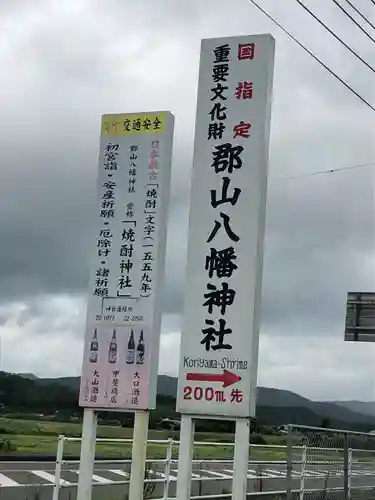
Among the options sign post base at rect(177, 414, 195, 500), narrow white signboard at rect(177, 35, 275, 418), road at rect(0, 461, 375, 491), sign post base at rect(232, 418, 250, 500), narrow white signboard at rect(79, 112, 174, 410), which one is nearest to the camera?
sign post base at rect(232, 418, 250, 500)

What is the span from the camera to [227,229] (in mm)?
8414

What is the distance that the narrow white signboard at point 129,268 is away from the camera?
356 inches

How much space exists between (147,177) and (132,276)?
118 centimetres

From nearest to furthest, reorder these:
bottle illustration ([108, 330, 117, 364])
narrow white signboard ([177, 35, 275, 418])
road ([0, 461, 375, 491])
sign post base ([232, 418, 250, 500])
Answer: sign post base ([232, 418, 250, 500]) → narrow white signboard ([177, 35, 275, 418]) → bottle illustration ([108, 330, 117, 364]) → road ([0, 461, 375, 491])

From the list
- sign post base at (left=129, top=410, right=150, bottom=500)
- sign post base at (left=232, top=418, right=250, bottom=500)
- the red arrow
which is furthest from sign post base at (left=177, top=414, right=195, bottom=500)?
sign post base at (left=129, top=410, right=150, bottom=500)

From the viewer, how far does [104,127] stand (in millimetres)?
9750

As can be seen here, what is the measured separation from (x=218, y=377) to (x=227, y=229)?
1546 millimetres

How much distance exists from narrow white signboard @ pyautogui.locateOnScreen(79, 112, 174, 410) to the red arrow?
2.84 feet

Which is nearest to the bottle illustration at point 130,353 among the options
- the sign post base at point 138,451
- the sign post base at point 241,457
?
the sign post base at point 138,451

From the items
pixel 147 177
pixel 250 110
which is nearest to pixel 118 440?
pixel 147 177

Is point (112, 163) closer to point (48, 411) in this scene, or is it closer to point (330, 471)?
point (330, 471)

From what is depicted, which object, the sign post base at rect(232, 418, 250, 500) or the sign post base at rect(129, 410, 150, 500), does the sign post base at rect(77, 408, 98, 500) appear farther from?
the sign post base at rect(232, 418, 250, 500)

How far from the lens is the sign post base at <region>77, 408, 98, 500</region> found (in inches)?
358

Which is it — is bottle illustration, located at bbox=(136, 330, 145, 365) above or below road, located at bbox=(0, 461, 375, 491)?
above
